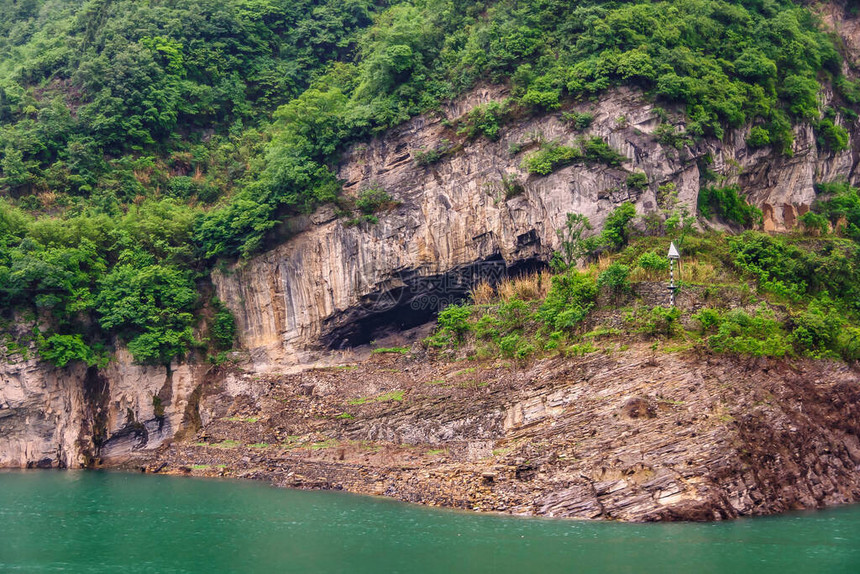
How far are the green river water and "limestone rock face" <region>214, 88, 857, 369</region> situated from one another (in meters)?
9.54

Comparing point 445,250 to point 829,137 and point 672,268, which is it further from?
point 829,137

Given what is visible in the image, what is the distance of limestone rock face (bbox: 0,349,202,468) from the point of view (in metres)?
32.4

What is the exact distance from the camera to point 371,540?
2122 centimetres

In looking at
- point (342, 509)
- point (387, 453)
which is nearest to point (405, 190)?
point (387, 453)

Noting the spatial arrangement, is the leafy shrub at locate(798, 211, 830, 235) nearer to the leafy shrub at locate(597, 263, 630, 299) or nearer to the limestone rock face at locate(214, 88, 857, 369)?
the limestone rock face at locate(214, 88, 857, 369)

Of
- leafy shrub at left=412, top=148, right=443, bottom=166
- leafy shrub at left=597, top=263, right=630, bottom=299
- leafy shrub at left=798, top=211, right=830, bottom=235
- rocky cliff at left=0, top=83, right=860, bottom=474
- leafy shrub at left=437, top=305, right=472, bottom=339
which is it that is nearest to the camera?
leafy shrub at left=597, top=263, right=630, bottom=299

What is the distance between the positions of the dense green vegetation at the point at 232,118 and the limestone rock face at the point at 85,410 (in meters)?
0.92

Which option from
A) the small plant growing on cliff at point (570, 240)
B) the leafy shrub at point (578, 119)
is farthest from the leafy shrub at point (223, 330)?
the leafy shrub at point (578, 119)

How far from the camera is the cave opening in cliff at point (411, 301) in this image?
32688mm

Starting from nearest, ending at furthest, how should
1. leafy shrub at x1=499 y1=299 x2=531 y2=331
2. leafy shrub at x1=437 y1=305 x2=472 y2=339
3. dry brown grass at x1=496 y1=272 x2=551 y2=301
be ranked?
leafy shrub at x1=499 y1=299 x2=531 y2=331
leafy shrub at x1=437 y1=305 x2=472 y2=339
dry brown grass at x1=496 y1=272 x2=551 y2=301

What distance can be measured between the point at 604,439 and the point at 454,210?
11.8m

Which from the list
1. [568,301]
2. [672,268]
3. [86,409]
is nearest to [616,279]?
[672,268]

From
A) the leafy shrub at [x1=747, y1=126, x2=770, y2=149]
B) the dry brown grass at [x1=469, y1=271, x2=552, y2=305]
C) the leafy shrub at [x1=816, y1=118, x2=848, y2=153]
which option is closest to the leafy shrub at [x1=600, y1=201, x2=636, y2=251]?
the dry brown grass at [x1=469, y1=271, x2=552, y2=305]

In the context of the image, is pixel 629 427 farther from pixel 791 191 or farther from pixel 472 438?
pixel 791 191
